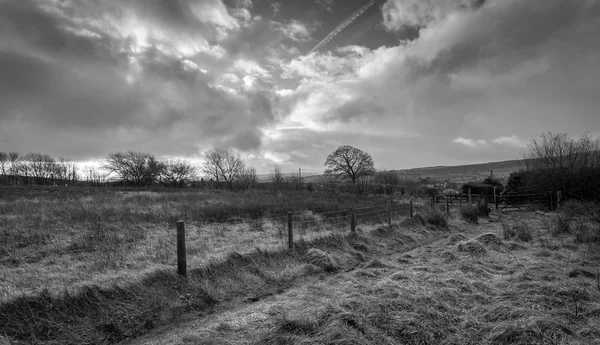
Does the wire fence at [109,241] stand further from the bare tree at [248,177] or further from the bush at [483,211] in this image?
the bare tree at [248,177]

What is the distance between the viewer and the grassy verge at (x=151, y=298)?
4121 mm

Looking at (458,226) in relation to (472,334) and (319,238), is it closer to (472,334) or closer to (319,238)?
(319,238)

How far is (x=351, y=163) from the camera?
51.9 metres

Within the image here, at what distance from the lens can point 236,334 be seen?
404 cm

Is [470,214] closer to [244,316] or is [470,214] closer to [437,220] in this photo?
[437,220]

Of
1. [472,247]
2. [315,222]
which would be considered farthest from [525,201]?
[472,247]

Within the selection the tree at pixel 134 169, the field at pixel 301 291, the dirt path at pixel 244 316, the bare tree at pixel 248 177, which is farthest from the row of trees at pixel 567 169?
the tree at pixel 134 169

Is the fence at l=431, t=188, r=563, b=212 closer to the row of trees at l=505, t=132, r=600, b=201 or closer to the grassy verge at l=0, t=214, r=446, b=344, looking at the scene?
the row of trees at l=505, t=132, r=600, b=201

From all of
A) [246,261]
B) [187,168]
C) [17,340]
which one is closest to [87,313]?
[17,340]

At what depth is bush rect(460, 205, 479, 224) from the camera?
622 inches

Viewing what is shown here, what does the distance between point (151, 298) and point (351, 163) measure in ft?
159

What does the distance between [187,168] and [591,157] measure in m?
71.4

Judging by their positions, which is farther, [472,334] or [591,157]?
[591,157]

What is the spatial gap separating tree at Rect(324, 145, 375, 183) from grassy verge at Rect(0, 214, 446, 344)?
1736 inches
